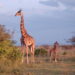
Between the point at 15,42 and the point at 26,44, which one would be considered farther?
the point at 26,44

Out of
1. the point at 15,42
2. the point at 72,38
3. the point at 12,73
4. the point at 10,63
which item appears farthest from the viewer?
the point at 72,38

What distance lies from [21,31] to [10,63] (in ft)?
20.7

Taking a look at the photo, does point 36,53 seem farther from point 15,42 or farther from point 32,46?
point 15,42

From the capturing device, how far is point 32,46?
28578 mm

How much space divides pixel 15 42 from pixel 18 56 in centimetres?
145

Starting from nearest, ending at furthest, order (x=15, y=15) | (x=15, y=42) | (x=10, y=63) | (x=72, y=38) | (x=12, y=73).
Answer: (x=12, y=73)
(x=10, y=63)
(x=15, y=42)
(x=15, y=15)
(x=72, y=38)

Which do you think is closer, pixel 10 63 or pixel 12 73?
pixel 12 73

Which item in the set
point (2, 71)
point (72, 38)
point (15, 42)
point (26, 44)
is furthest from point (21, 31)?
point (72, 38)

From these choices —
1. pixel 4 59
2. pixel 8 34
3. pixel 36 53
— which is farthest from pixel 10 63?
pixel 36 53

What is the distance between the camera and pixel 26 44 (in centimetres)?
2802

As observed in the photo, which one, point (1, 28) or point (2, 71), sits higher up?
point (1, 28)

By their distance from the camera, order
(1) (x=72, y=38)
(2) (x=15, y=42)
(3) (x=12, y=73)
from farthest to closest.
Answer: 1. (1) (x=72, y=38)
2. (2) (x=15, y=42)
3. (3) (x=12, y=73)

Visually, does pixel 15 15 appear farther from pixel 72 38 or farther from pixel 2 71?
pixel 72 38

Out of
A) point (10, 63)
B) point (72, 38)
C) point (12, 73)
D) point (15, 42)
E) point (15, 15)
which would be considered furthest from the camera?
point (72, 38)
